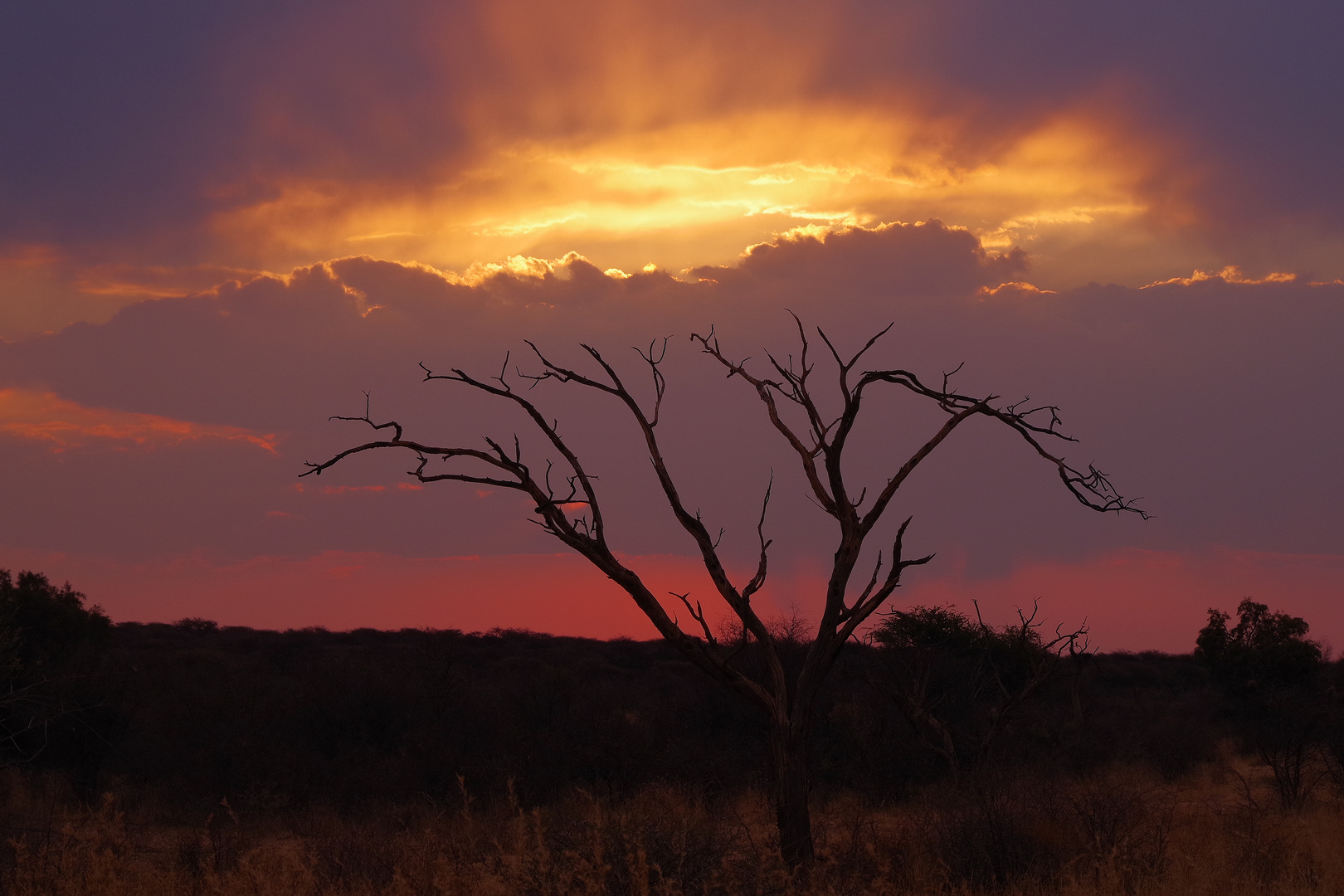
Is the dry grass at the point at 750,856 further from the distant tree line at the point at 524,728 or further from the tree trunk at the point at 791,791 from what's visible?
the distant tree line at the point at 524,728

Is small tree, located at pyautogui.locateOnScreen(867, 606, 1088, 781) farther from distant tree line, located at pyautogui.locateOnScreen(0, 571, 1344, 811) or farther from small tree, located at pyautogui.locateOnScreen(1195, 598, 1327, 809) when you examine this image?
small tree, located at pyautogui.locateOnScreen(1195, 598, 1327, 809)

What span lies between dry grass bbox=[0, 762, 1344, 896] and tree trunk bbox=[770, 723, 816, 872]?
249mm

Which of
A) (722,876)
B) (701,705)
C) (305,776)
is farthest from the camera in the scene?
(701,705)

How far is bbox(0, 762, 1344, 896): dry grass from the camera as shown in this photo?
8414mm

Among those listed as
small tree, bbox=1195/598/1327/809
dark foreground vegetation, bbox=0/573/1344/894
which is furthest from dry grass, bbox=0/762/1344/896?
small tree, bbox=1195/598/1327/809

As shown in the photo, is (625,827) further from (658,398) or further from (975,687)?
(975,687)

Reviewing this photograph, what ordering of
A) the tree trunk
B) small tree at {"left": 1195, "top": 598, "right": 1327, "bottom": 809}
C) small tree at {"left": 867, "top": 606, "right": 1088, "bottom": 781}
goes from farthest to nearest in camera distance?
small tree at {"left": 1195, "top": 598, "right": 1327, "bottom": 809} → small tree at {"left": 867, "top": 606, "right": 1088, "bottom": 781} → the tree trunk

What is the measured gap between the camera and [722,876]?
827cm

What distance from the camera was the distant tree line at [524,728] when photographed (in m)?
20.1

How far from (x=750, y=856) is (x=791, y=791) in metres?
1.38

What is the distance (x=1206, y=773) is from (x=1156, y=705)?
18508 mm

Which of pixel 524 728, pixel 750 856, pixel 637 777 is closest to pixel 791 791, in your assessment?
pixel 750 856

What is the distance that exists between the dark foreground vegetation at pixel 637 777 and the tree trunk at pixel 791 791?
16.5 inches

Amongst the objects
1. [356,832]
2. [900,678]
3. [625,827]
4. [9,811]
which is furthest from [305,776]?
[625,827]
